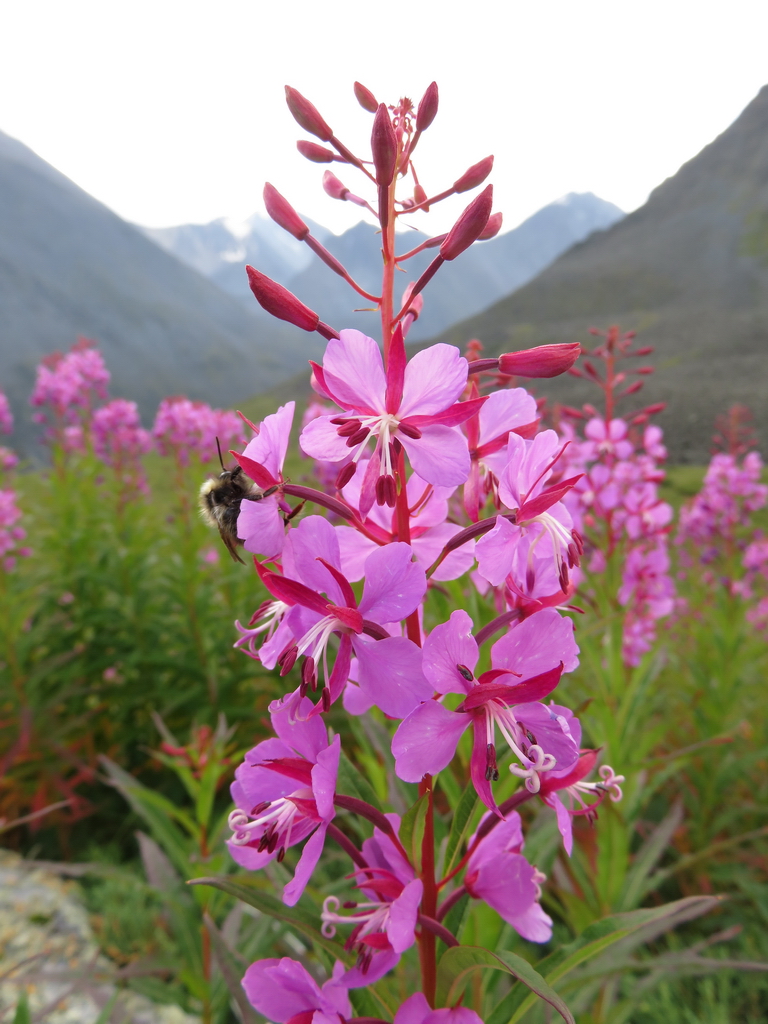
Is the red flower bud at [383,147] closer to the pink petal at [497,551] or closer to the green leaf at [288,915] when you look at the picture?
the pink petal at [497,551]

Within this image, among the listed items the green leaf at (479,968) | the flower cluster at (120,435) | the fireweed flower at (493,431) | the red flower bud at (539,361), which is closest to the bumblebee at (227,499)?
the fireweed flower at (493,431)

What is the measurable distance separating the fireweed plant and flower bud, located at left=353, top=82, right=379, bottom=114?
0.16 meters

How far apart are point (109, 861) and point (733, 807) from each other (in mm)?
4186

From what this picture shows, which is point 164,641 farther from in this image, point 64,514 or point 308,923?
point 308,923

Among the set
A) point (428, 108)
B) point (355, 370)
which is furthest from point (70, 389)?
point (355, 370)

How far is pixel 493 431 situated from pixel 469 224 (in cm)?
38

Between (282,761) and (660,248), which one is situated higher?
(660,248)

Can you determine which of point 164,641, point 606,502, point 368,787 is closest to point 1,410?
point 164,641

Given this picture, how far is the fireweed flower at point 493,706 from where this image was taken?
0.85m

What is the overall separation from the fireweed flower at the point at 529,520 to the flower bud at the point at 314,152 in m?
0.83

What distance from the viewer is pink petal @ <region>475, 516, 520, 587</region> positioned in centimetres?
89

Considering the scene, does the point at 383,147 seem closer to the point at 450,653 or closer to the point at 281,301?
the point at 281,301

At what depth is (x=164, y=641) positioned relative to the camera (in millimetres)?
4727

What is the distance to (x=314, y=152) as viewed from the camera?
1284 mm
